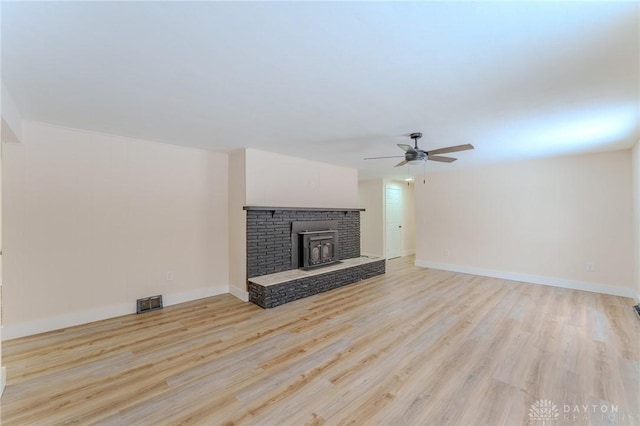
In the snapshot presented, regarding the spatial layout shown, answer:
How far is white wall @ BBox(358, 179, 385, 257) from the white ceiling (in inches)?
163

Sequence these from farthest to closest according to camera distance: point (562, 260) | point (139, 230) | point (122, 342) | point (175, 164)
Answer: point (562, 260), point (175, 164), point (139, 230), point (122, 342)

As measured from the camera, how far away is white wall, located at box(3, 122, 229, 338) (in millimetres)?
2875

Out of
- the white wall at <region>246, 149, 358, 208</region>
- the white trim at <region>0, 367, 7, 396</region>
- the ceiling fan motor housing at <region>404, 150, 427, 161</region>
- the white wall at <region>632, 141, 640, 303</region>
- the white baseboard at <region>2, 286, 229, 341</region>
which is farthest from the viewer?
the white wall at <region>246, 149, 358, 208</region>

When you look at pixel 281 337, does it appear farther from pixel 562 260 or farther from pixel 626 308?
pixel 562 260

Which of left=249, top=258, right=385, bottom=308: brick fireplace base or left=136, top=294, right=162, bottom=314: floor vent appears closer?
left=136, top=294, right=162, bottom=314: floor vent

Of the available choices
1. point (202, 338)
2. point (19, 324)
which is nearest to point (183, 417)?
point (202, 338)

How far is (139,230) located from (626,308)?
22.2ft

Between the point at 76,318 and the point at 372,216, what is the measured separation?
6.31 meters

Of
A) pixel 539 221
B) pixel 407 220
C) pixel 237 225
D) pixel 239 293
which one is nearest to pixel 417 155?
pixel 237 225

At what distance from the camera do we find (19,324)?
2.83m

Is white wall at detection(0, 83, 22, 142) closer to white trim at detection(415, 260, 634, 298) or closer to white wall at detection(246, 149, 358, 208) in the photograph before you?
white wall at detection(246, 149, 358, 208)

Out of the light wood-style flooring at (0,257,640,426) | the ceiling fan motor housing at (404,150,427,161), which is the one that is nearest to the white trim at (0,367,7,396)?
the light wood-style flooring at (0,257,640,426)

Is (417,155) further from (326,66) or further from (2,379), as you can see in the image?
(2,379)

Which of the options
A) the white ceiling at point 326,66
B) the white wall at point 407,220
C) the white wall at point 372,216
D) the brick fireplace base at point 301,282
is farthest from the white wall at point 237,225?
the white wall at point 407,220
